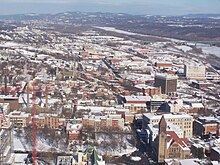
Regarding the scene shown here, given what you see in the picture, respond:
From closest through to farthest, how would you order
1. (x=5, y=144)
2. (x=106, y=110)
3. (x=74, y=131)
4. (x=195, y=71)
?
1. (x=5, y=144)
2. (x=74, y=131)
3. (x=106, y=110)
4. (x=195, y=71)

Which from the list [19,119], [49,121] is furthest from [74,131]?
[19,119]

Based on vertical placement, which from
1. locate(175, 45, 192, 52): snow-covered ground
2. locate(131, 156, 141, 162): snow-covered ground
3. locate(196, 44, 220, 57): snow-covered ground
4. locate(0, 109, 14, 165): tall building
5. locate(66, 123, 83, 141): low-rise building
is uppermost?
locate(0, 109, 14, 165): tall building

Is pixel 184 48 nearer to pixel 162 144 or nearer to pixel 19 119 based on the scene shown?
pixel 19 119

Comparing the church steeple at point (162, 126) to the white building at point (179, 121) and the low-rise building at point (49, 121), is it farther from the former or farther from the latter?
the low-rise building at point (49, 121)

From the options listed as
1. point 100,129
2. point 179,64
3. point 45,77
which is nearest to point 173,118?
point 100,129

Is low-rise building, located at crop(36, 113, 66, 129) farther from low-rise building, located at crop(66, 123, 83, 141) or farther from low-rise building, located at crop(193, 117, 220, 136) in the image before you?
low-rise building, located at crop(193, 117, 220, 136)

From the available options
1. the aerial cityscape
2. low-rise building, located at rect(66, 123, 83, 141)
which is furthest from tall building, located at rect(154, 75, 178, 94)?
low-rise building, located at rect(66, 123, 83, 141)

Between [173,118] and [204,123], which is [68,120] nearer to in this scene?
[173,118]

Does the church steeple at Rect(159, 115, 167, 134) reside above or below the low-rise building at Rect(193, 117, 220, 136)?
above

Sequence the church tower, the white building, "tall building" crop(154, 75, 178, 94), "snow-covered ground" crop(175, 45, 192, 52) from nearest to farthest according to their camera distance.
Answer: the church tower
the white building
"tall building" crop(154, 75, 178, 94)
"snow-covered ground" crop(175, 45, 192, 52)
